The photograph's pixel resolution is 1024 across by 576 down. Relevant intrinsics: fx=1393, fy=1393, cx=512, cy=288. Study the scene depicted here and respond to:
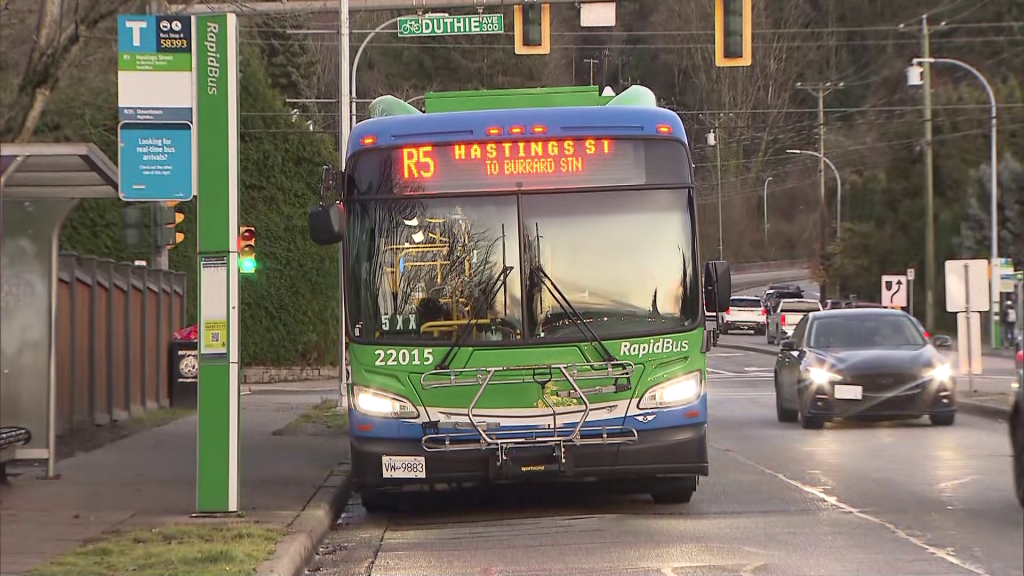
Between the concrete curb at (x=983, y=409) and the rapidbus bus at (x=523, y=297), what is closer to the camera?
the rapidbus bus at (x=523, y=297)

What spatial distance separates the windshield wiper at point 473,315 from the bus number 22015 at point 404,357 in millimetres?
124

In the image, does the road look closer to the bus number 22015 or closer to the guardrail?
the bus number 22015

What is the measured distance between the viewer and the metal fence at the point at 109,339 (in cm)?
1780

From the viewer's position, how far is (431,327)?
36.4 ft

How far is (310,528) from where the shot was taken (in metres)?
10.3

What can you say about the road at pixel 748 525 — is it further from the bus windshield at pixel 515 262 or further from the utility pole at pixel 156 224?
the utility pole at pixel 156 224

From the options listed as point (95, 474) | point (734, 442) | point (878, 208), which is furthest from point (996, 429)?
point (878, 208)

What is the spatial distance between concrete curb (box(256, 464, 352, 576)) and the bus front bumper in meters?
0.56

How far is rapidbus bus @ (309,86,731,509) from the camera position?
1084 centimetres

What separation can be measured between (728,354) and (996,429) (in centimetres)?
2968

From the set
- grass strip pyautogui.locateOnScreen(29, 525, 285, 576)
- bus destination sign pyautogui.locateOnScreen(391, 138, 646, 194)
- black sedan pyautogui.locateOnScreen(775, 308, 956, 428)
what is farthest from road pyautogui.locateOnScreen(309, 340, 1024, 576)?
bus destination sign pyautogui.locateOnScreen(391, 138, 646, 194)

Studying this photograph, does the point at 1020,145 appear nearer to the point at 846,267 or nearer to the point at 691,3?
the point at 846,267

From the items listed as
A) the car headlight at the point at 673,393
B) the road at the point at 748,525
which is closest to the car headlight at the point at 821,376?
the road at the point at 748,525

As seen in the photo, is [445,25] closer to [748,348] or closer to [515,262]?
[515,262]
